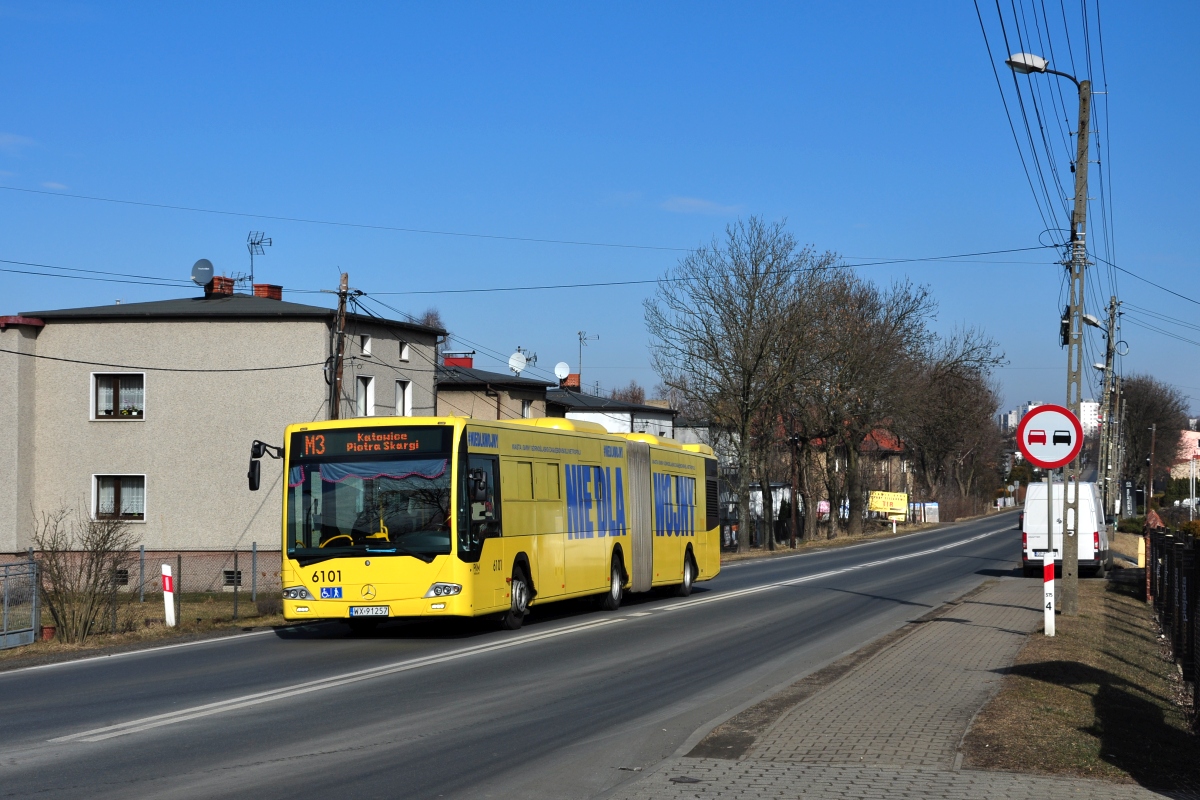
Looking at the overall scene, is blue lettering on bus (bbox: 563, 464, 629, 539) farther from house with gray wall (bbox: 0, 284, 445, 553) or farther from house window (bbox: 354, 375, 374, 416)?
house window (bbox: 354, 375, 374, 416)

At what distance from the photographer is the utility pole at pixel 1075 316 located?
60.7 feet

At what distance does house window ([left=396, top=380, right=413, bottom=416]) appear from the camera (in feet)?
138

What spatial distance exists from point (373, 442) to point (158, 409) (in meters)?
24.0

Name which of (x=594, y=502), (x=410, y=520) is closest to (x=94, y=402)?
(x=594, y=502)

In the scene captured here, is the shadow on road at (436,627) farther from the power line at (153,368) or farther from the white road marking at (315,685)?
the power line at (153,368)

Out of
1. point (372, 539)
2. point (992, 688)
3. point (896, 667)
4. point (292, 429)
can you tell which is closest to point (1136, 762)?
point (992, 688)

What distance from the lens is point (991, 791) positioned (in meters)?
6.95

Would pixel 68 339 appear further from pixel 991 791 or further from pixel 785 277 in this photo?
pixel 991 791

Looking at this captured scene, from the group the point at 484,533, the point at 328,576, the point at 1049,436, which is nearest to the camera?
the point at 1049,436

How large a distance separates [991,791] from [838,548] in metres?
50.5

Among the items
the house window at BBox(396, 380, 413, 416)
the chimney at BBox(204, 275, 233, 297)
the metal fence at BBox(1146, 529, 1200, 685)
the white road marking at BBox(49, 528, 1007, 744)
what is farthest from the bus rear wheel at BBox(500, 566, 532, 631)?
the chimney at BBox(204, 275, 233, 297)

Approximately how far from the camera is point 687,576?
85.5 ft

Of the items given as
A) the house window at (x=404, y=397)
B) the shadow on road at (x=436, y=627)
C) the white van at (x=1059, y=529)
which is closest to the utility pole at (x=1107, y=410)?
the white van at (x=1059, y=529)

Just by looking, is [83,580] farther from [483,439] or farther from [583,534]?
[583,534]
